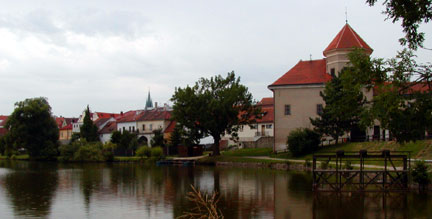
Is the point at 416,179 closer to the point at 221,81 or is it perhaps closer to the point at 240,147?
the point at 221,81

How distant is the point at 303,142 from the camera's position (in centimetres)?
4538

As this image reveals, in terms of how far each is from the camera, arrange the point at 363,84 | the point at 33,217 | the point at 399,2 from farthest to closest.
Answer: the point at 33,217, the point at 363,84, the point at 399,2

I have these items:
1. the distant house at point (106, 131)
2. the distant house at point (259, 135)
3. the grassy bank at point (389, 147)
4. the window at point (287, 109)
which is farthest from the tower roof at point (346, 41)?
the distant house at point (106, 131)

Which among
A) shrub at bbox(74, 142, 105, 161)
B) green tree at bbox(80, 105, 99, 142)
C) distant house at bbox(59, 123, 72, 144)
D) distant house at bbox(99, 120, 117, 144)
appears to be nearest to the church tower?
shrub at bbox(74, 142, 105, 161)

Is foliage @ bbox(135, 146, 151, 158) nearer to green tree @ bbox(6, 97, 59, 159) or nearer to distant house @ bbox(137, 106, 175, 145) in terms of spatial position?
green tree @ bbox(6, 97, 59, 159)

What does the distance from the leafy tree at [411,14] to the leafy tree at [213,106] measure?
40.1 meters

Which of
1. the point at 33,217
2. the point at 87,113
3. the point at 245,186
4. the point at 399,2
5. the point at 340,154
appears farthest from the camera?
the point at 87,113

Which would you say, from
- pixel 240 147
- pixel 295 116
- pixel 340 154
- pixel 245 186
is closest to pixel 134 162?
pixel 240 147

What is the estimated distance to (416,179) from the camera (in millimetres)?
24797

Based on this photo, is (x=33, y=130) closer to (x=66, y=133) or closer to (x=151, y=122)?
(x=151, y=122)

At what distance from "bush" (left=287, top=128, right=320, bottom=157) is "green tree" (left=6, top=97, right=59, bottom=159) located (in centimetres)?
3752

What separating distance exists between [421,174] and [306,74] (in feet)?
97.3

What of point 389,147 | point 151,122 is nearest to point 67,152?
point 151,122

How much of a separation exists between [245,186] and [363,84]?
58.3 ft
